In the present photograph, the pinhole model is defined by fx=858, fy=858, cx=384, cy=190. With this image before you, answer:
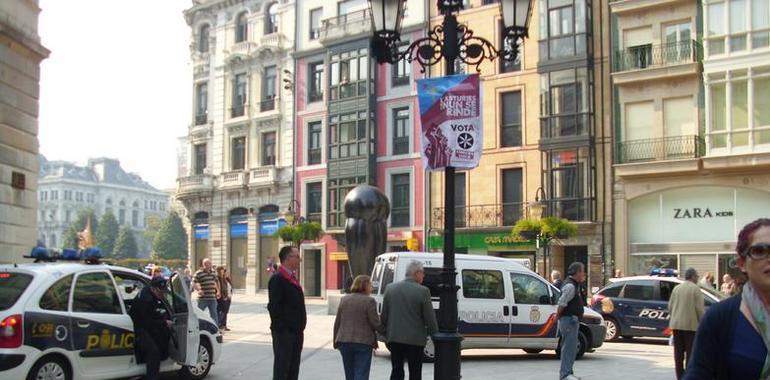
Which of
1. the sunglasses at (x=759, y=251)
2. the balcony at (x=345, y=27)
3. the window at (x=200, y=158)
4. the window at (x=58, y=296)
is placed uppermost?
the balcony at (x=345, y=27)

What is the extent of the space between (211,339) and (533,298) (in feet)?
19.5

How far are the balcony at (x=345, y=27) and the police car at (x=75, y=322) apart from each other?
31066 mm

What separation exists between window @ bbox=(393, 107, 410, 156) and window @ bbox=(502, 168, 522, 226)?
5.87 metres

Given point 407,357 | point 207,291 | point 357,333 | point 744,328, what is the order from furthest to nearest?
1. point 207,291
2. point 407,357
3. point 357,333
4. point 744,328

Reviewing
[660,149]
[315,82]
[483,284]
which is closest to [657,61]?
[660,149]

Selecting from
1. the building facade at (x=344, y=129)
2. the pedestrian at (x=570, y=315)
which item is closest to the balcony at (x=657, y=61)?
the building facade at (x=344, y=129)

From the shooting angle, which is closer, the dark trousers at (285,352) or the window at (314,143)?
the dark trousers at (285,352)

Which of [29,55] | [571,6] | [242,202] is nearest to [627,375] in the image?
[29,55]

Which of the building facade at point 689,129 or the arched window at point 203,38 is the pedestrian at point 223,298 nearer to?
the building facade at point 689,129

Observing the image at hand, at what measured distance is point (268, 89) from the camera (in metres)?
47.2

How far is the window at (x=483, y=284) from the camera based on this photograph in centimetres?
→ 1528

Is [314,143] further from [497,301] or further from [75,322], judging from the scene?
[75,322]

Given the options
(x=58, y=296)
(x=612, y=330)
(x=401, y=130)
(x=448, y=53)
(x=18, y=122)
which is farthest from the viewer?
(x=401, y=130)

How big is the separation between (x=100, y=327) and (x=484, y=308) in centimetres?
686
